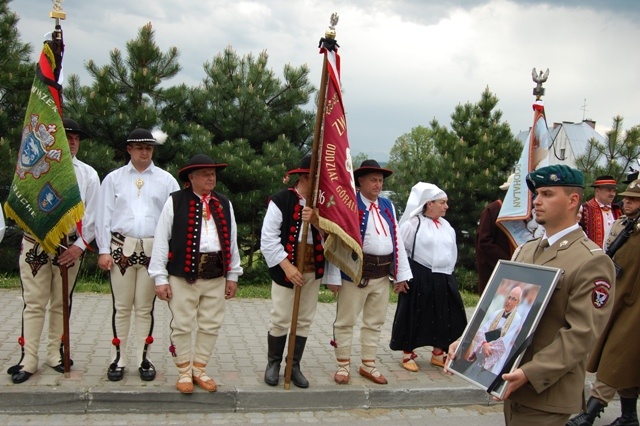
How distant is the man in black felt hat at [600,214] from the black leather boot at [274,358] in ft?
14.2

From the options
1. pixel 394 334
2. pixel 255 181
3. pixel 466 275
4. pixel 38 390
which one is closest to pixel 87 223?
pixel 38 390

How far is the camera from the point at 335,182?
5.35m

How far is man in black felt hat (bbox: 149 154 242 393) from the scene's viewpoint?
5195 mm

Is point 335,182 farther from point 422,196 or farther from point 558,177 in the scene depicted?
point 558,177

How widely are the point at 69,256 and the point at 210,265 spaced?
1.25m

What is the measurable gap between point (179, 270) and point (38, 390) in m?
1.53

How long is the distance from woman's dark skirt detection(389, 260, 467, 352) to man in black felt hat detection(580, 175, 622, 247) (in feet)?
7.90

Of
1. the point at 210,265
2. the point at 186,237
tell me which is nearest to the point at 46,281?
the point at 186,237

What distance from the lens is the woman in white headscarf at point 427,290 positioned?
6449mm

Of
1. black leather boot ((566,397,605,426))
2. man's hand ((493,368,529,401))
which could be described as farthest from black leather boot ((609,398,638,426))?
man's hand ((493,368,529,401))

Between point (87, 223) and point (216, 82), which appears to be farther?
point (216, 82)

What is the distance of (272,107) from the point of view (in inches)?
471

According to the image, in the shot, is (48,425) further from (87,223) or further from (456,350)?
(456,350)

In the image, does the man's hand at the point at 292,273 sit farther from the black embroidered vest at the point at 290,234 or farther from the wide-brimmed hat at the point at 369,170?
the wide-brimmed hat at the point at 369,170
